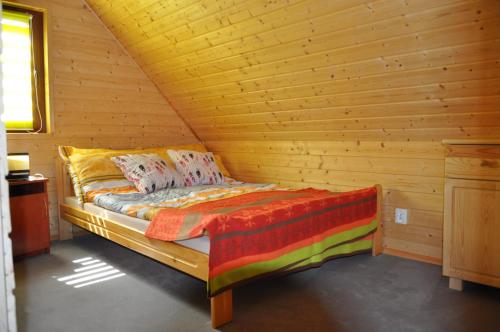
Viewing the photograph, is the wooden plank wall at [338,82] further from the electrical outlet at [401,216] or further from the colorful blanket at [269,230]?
the colorful blanket at [269,230]

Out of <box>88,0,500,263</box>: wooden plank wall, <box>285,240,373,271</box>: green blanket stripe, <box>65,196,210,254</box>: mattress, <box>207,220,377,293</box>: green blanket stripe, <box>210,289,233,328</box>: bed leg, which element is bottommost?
<box>210,289,233,328</box>: bed leg

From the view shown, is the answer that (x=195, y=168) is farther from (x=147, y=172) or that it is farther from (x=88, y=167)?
(x=88, y=167)

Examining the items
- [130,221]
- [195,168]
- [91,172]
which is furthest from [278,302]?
[91,172]

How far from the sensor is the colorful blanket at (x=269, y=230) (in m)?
1.95

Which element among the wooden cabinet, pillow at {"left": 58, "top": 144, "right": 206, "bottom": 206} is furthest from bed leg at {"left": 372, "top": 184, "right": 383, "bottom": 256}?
pillow at {"left": 58, "top": 144, "right": 206, "bottom": 206}

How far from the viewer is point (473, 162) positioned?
2178 mm

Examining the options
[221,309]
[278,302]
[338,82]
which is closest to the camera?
[221,309]

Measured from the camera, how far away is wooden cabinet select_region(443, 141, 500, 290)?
2.14m

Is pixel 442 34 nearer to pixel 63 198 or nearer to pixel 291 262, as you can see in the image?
pixel 291 262

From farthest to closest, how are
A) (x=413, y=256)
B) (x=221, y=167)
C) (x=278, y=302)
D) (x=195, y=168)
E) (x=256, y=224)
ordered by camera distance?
(x=221, y=167) → (x=195, y=168) → (x=413, y=256) → (x=278, y=302) → (x=256, y=224)

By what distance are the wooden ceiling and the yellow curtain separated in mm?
630

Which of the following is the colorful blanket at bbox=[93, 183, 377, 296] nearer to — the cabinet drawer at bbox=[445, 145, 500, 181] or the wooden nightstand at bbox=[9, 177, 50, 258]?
the wooden nightstand at bbox=[9, 177, 50, 258]

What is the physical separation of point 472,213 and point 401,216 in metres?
0.79

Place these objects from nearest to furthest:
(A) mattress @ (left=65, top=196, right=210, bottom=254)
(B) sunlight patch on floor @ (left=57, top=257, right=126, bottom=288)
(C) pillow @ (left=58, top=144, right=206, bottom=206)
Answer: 1. (A) mattress @ (left=65, top=196, right=210, bottom=254)
2. (B) sunlight patch on floor @ (left=57, top=257, right=126, bottom=288)
3. (C) pillow @ (left=58, top=144, right=206, bottom=206)
